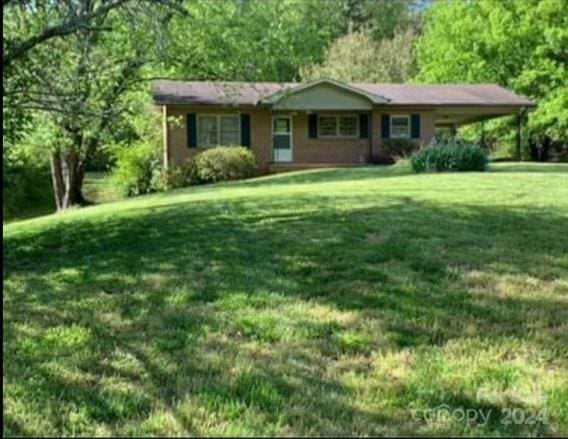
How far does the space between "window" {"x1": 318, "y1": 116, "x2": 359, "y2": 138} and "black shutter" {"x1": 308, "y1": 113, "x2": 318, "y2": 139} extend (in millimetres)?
154

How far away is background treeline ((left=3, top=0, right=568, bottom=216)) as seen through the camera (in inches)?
369

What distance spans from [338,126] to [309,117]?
1.21 meters

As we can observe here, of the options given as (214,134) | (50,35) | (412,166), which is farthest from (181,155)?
(50,35)

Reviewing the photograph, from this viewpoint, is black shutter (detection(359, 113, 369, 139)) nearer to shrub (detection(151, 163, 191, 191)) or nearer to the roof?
the roof

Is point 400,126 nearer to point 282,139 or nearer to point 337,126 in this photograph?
point 337,126

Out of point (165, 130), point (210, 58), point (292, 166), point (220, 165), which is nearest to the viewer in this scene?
point (210, 58)

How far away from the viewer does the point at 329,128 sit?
91.8ft

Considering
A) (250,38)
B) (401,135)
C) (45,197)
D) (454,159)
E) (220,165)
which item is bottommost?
(45,197)

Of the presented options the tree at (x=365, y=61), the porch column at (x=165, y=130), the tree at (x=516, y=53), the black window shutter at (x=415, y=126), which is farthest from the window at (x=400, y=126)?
the tree at (x=365, y=61)

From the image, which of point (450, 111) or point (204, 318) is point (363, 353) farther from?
point (450, 111)

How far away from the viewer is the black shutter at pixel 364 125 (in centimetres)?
2791

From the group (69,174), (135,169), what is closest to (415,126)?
(135,169)

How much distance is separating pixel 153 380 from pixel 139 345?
2.21 ft

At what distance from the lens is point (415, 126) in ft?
93.3
